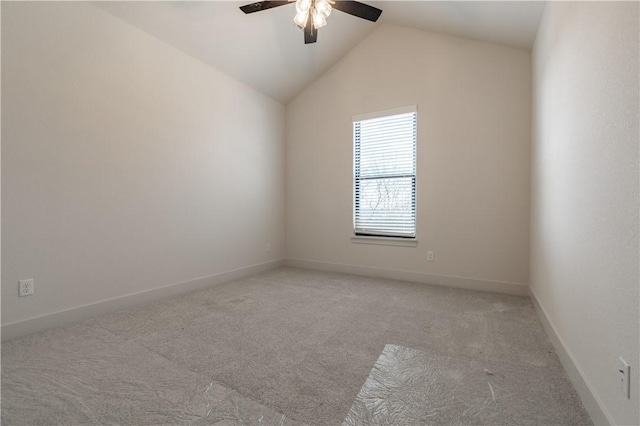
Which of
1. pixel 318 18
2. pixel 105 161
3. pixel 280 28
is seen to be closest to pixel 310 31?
pixel 318 18

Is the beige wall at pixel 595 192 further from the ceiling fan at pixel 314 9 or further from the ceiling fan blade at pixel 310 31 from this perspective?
the ceiling fan blade at pixel 310 31

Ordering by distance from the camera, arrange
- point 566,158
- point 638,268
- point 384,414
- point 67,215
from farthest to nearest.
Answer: point 67,215 → point 566,158 → point 384,414 → point 638,268

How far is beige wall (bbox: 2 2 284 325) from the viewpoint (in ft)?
7.06

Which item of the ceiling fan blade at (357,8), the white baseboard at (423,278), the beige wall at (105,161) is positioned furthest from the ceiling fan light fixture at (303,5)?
the white baseboard at (423,278)

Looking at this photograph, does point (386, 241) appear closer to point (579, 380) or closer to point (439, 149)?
point (439, 149)

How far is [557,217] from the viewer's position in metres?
2.07

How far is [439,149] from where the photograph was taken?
366 centimetres

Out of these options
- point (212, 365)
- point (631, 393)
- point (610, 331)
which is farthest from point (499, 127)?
point (212, 365)

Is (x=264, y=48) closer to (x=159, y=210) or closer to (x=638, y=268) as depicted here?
(x=159, y=210)

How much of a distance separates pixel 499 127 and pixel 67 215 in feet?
14.5

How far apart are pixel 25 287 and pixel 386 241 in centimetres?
367

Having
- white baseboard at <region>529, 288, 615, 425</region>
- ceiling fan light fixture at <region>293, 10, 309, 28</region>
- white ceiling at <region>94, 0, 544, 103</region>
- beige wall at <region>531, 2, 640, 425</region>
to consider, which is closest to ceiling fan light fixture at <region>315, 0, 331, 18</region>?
ceiling fan light fixture at <region>293, 10, 309, 28</region>

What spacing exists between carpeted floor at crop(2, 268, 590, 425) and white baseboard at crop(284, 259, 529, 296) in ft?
0.72

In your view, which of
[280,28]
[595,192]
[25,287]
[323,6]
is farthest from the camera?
[280,28]
